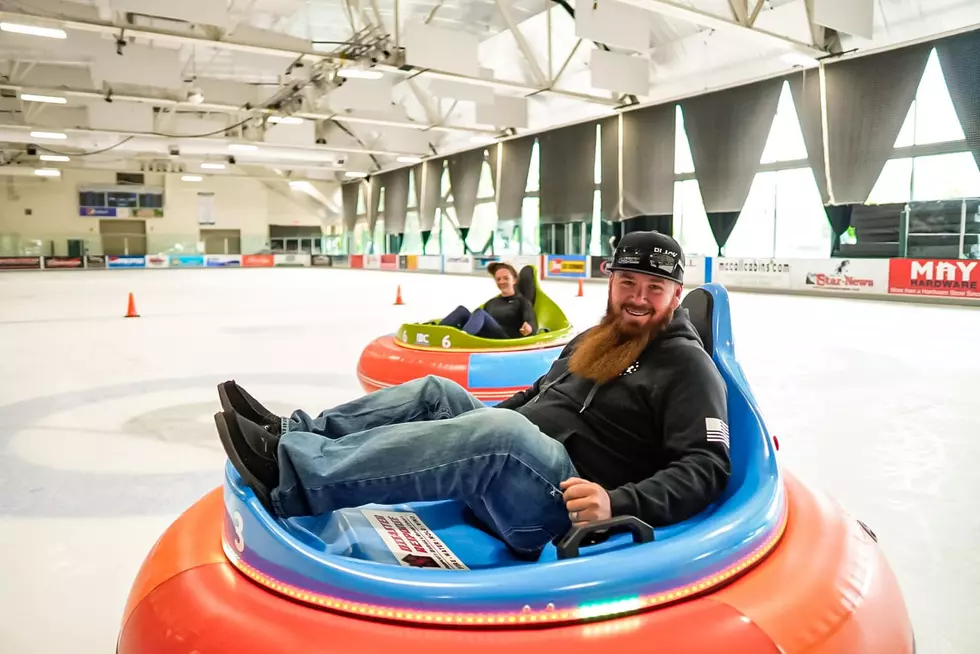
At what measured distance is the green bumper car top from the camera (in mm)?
3939

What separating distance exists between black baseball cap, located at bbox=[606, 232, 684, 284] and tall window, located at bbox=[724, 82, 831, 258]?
36.0ft

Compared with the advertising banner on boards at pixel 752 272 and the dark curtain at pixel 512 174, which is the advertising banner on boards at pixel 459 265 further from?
the advertising banner on boards at pixel 752 272

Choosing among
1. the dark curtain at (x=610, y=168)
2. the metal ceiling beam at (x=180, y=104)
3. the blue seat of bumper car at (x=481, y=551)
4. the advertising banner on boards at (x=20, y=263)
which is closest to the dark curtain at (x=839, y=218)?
the dark curtain at (x=610, y=168)

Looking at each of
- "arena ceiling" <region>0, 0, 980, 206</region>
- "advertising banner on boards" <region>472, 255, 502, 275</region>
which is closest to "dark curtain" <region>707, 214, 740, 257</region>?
"arena ceiling" <region>0, 0, 980, 206</region>

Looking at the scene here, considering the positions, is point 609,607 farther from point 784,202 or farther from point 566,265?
point 566,265

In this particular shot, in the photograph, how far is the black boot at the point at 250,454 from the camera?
139 cm

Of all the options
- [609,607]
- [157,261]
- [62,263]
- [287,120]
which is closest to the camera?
[609,607]

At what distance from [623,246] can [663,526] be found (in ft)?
2.21

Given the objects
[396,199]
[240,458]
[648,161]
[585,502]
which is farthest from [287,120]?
[585,502]

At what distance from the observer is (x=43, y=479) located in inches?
110

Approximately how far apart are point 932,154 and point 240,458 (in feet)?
36.9

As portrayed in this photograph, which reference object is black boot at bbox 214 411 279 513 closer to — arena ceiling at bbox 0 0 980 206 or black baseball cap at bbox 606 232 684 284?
black baseball cap at bbox 606 232 684 284

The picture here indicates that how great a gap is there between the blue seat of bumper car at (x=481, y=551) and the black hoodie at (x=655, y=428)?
72 mm

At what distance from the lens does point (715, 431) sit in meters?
1.49
